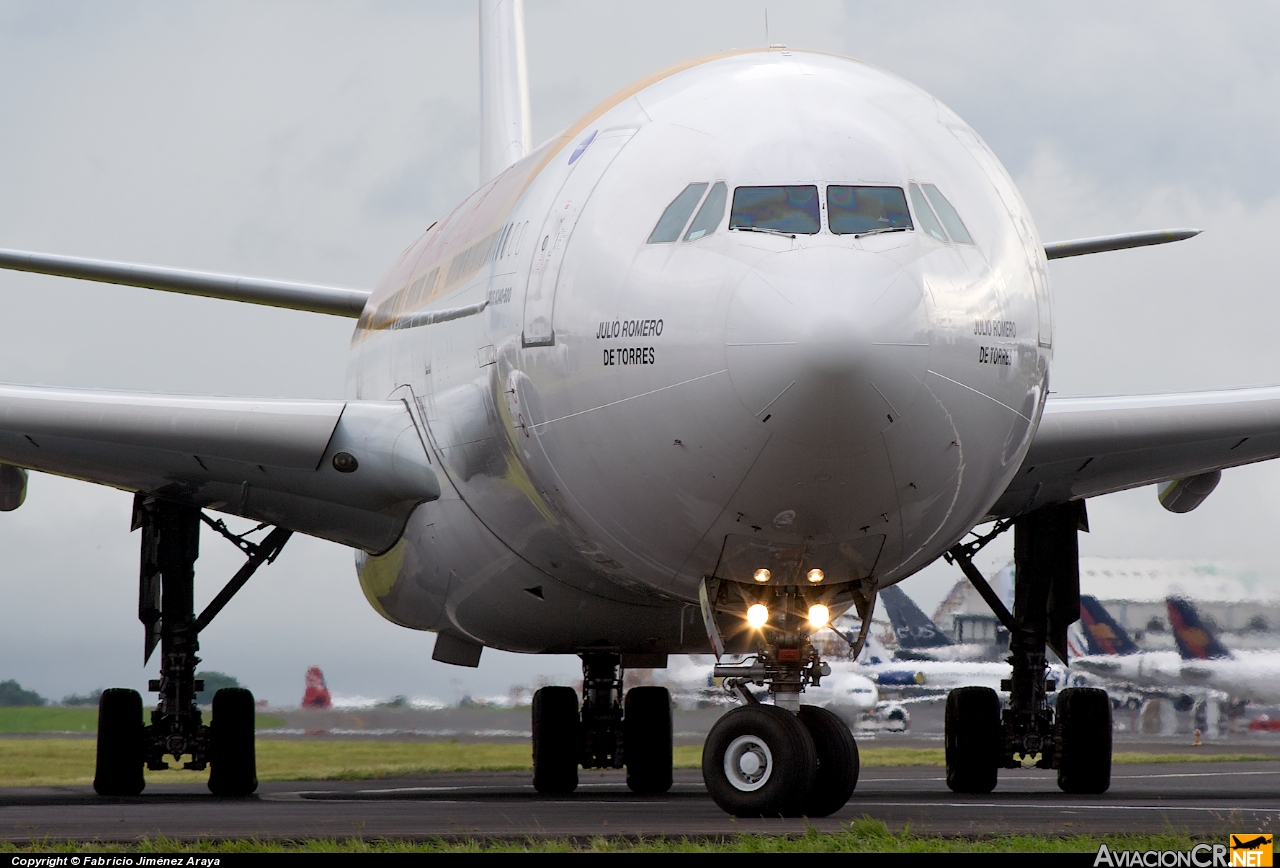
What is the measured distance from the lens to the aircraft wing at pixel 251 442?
12523 millimetres

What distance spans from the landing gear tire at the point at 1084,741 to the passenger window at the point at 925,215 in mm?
7623

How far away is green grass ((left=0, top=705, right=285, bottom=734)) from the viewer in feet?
79.4

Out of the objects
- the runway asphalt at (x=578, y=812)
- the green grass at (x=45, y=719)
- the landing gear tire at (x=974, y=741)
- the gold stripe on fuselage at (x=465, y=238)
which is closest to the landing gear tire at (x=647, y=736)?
the runway asphalt at (x=578, y=812)

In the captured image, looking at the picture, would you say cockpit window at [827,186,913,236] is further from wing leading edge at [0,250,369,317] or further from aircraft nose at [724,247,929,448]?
wing leading edge at [0,250,369,317]

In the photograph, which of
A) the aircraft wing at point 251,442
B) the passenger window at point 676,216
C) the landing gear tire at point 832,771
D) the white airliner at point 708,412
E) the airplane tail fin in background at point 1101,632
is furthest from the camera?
the airplane tail fin in background at point 1101,632

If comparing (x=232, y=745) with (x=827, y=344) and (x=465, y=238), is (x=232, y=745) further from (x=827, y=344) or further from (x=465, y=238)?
(x=827, y=344)

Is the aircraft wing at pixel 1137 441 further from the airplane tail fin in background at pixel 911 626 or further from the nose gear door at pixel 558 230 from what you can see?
the airplane tail fin in background at pixel 911 626

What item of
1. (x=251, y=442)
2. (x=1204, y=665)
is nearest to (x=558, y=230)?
(x=251, y=442)

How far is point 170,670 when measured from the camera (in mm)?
15648

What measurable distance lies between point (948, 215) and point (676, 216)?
1.38 m

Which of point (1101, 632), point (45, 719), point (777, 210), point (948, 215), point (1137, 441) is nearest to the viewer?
point (777, 210)

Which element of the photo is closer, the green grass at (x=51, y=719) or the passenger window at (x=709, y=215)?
the passenger window at (x=709, y=215)

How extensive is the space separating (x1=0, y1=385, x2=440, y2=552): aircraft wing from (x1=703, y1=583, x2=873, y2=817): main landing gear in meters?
3.22

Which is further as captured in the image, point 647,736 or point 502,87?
point 502,87
